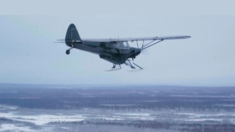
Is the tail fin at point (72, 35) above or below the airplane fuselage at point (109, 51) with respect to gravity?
above

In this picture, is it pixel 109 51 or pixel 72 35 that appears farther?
pixel 109 51

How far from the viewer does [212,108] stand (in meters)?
69.2

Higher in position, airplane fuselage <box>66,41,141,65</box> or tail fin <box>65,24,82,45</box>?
tail fin <box>65,24,82,45</box>

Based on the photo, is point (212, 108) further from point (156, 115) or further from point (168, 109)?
point (156, 115)

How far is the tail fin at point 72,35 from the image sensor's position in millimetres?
12932

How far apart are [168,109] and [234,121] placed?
16365 millimetres

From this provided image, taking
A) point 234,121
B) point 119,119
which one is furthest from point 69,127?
point 234,121

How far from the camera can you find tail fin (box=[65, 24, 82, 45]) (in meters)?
12.9

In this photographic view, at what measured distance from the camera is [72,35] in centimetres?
1321

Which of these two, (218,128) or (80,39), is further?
(218,128)

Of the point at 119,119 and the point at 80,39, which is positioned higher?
the point at 80,39

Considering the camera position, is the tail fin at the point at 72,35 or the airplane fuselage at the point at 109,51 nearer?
the tail fin at the point at 72,35

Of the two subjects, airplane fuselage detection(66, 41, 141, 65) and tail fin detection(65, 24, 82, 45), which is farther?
airplane fuselage detection(66, 41, 141, 65)

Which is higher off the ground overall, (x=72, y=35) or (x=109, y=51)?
(x=72, y=35)
